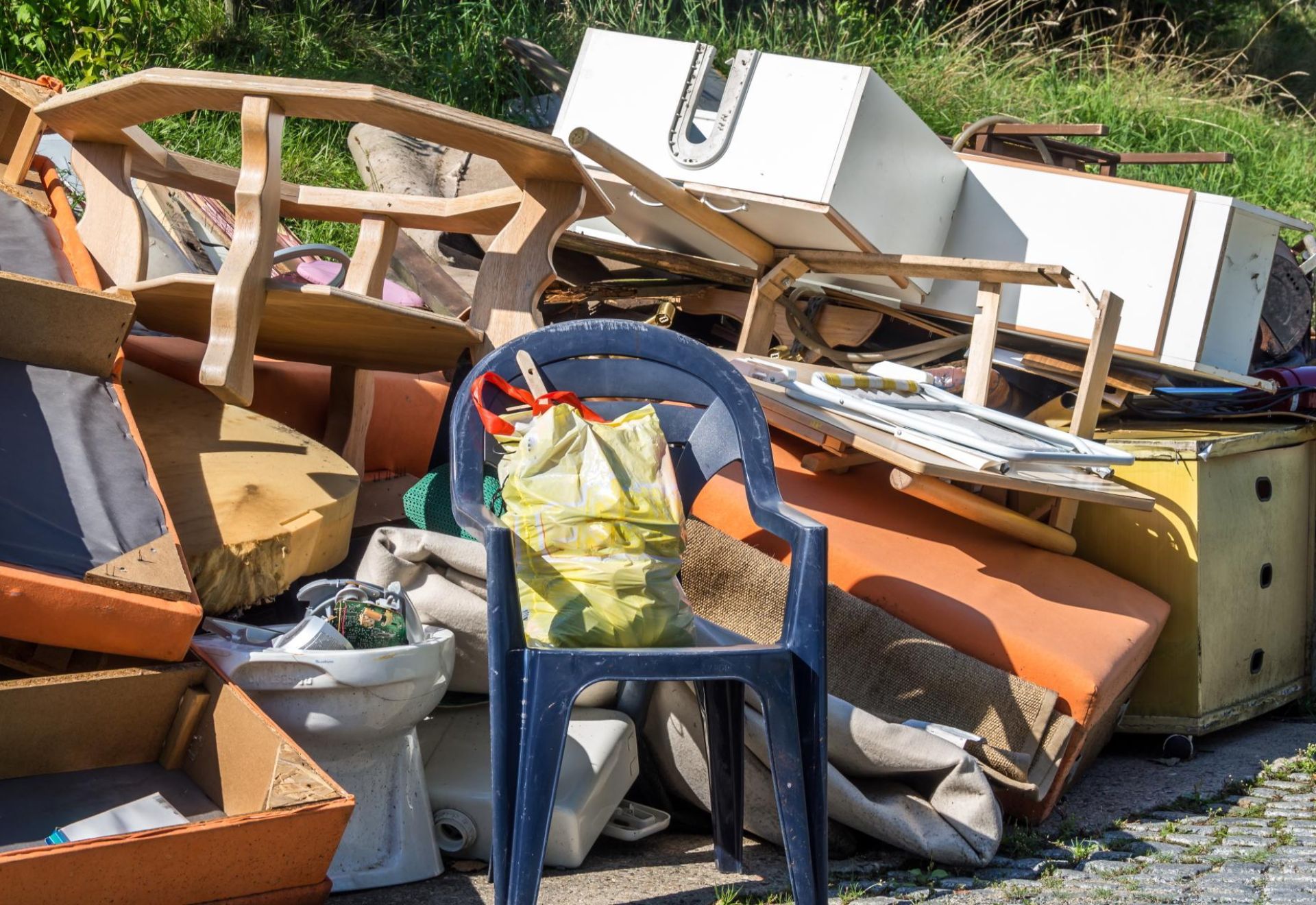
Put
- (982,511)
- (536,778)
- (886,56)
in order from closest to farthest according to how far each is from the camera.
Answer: (536,778) < (982,511) < (886,56)

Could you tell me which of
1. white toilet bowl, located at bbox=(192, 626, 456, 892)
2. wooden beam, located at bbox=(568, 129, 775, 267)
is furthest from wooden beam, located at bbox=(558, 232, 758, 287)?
white toilet bowl, located at bbox=(192, 626, 456, 892)

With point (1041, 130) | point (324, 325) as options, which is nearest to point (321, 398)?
point (324, 325)

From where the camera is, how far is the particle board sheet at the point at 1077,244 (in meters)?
4.61

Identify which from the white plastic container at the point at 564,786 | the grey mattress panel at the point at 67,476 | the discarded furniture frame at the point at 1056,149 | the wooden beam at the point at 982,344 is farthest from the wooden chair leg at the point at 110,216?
the discarded furniture frame at the point at 1056,149

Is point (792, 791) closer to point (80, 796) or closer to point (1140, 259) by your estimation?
point (80, 796)

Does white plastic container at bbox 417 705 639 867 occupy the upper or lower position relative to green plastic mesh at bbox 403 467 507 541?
lower

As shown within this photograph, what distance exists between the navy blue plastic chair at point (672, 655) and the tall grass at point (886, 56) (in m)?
1.90

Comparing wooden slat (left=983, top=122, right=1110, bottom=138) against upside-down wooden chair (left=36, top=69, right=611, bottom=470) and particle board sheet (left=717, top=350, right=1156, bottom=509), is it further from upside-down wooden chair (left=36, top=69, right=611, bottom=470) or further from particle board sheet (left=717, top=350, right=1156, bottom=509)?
upside-down wooden chair (left=36, top=69, right=611, bottom=470)

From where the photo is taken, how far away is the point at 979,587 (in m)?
3.40

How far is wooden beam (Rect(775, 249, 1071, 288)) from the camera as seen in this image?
3893mm

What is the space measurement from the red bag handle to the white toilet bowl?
1.43 ft

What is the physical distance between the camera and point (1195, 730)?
3916mm

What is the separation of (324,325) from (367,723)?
112 cm

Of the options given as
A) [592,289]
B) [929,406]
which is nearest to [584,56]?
[592,289]
